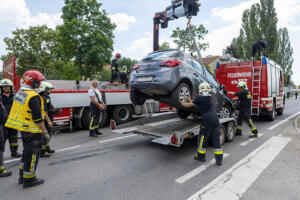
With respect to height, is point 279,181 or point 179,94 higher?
point 179,94

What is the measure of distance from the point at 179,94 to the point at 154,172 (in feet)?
5.90

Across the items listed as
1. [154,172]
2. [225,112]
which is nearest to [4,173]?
[154,172]

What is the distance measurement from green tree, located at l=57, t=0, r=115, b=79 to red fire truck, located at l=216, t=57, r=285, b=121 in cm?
1491

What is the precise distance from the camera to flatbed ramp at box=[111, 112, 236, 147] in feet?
14.6

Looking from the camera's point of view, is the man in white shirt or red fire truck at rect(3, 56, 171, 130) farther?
red fire truck at rect(3, 56, 171, 130)

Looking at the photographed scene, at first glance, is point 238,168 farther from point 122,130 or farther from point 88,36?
point 88,36

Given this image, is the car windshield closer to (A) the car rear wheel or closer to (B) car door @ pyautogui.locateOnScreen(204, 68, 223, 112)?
(B) car door @ pyautogui.locateOnScreen(204, 68, 223, 112)

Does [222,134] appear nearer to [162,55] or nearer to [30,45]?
[162,55]

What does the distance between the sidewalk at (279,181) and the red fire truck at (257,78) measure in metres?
4.08

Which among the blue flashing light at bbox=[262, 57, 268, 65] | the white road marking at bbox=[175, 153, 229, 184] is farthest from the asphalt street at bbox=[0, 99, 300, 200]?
the blue flashing light at bbox=[262, 57, 268, 65]

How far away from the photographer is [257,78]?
835 centimetres

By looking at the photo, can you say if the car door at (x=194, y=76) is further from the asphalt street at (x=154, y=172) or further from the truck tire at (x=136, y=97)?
the asphalt street at (x=154, y=172)

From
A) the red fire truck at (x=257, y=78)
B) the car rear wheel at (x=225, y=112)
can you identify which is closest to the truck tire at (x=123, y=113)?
the car rear wheel at (x=225, y=112)

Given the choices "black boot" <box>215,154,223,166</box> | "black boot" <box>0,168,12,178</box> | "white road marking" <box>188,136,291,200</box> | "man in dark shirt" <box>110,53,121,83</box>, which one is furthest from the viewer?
"man in dark shirt" <box>110,53,121,83</box>
